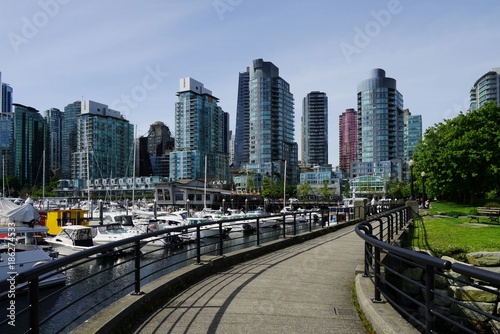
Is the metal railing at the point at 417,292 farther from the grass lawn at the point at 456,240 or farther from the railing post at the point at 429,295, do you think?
the grass lawn at the point at 456,240

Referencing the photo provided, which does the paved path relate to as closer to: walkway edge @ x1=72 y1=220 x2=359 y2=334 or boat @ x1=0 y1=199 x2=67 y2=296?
walkway edge @ x1=72 y1=220 x2=359 y2=334

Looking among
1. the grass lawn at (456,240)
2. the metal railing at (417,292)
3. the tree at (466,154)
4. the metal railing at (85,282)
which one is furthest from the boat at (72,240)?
the tree at (466,154)

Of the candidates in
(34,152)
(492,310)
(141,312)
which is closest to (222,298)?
(141,312)

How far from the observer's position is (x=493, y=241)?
54.5 feet

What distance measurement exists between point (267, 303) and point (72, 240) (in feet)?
101

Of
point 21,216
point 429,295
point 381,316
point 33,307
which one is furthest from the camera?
point 21,216

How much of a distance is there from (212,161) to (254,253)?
18240cm

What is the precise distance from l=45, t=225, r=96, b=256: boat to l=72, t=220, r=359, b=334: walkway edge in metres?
25.6

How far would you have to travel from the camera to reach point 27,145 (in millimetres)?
180750

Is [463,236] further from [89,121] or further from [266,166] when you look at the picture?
[266,166]

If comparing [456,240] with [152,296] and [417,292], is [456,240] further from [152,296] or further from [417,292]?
[152,296]

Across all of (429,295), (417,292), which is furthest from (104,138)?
(429,295)

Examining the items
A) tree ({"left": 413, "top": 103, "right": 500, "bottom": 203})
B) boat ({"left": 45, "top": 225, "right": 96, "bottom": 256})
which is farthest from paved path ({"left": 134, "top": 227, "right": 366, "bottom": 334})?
tree ({"left": 413, "top": 103, "right": 500, "bottom": 203})

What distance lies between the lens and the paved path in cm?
574
